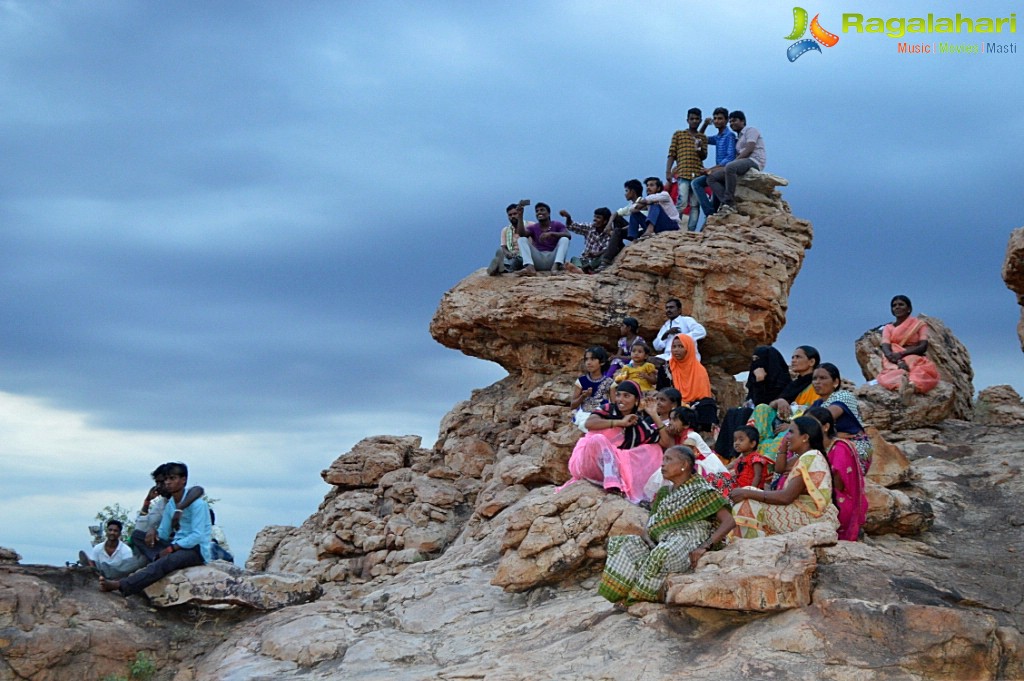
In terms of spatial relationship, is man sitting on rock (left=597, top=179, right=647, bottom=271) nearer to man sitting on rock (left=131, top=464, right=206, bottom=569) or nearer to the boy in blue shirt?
the boy in blue shirt

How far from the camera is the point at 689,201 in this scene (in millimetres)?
15758

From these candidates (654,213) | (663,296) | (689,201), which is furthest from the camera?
(689,201)

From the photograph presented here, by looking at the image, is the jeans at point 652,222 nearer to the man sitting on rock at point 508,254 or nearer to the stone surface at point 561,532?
the man sitting on rock at point 508,254

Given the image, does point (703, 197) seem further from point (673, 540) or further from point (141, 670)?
point (141, 670)

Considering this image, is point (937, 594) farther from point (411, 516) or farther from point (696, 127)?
point (696, 127)

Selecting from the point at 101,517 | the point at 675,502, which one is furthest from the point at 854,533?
the point at 101,517

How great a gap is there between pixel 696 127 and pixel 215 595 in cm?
995

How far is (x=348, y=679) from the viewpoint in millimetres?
8180

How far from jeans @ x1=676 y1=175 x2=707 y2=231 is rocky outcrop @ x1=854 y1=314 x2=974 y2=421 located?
313cm

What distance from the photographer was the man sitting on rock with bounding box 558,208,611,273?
15.8 m

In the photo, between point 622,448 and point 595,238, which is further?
point 595,238

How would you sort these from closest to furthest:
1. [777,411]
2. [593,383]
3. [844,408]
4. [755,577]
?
[755,577] < [844,408] < [777,411] < [593,383]

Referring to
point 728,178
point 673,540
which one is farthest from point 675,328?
point 673,540

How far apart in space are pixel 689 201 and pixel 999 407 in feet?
18.1
